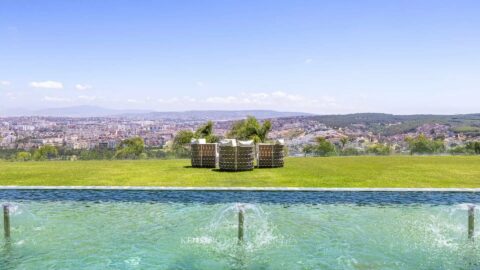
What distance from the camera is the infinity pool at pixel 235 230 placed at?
686 centimetres

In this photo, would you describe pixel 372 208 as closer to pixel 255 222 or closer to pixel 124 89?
pixel 255 222

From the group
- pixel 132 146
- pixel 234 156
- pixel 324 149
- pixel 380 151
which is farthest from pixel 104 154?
pixel 380 151

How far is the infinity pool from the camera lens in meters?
6.86

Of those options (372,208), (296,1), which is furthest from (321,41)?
(372,208)

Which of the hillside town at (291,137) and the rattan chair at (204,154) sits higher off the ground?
the rattan chair at (204,154)

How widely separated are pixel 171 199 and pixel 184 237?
2989mm

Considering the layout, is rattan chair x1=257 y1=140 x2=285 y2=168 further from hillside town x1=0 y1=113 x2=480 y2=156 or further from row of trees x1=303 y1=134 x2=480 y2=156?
row of trees x1=303 y1=134 x2=480 y2=156

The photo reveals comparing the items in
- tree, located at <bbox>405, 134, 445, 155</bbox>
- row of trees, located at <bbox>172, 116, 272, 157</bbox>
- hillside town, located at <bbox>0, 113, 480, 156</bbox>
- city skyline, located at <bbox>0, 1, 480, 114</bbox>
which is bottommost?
hillside town, located at <bbox>0, 113, 480, 156</bbox>

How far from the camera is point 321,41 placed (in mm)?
37688

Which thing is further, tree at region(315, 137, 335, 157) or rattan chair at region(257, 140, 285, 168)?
tree at region(315, 137, 335, 157)

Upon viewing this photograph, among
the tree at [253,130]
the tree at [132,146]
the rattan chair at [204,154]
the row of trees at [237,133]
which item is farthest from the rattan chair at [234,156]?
the tree at [132,146]

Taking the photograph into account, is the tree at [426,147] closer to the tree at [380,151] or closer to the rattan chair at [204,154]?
the tree at [380,151]

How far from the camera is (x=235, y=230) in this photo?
860 centimetres

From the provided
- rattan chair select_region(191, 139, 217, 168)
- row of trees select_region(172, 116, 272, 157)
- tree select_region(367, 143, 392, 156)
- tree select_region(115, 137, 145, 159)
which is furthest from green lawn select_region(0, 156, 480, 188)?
tree select_region(115, 137, 145, 159)
